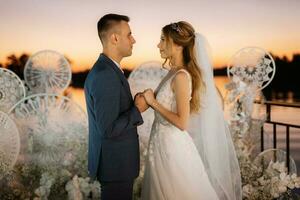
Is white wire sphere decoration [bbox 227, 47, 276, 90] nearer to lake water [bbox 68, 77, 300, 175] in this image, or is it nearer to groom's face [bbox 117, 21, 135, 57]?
lake water [bbox 68, 77, 300, 175]

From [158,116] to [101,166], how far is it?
0.48 m

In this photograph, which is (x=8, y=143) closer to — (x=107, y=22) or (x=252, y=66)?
(x=107, y=22)

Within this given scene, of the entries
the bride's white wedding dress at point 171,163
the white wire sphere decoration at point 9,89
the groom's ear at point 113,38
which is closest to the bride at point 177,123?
the bride's white wedding dress at point 171,163

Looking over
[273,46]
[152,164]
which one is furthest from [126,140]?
[273,46]

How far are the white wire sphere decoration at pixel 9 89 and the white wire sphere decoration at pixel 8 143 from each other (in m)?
0.11

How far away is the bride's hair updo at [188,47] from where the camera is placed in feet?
8.86

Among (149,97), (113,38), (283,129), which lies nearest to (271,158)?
(283,129)

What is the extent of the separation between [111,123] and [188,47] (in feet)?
2.43

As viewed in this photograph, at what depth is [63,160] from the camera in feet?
12.3

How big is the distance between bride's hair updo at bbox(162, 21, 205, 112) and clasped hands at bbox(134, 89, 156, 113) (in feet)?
1.06

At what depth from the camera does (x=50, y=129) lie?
375 centimetres

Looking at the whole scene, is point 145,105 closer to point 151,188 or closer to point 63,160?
point 151,188

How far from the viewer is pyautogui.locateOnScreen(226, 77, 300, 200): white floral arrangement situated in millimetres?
3625

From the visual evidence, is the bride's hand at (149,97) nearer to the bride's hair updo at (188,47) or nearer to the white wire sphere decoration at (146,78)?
the bride's hair updo at (188,47)
